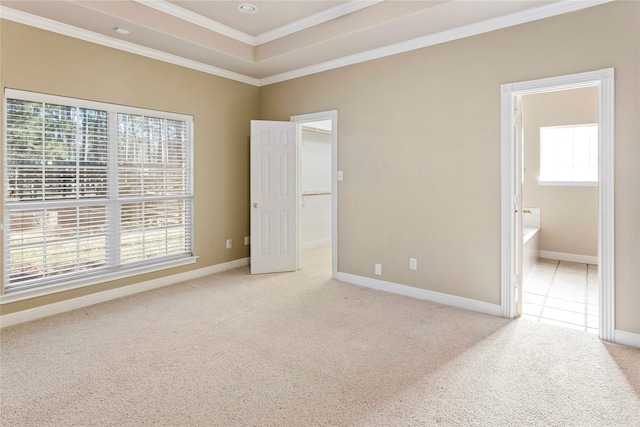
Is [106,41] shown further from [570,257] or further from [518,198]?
[570,257]

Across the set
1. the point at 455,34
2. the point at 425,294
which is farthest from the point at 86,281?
the point at 455,34

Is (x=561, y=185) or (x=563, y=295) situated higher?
(x=561, y=185)

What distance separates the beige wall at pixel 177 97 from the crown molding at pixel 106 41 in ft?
0.16

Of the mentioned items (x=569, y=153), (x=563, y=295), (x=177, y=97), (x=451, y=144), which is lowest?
(x=563, y=295)

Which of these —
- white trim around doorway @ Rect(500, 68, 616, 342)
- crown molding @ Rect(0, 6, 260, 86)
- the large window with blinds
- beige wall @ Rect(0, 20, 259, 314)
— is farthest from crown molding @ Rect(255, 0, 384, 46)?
white trim around doorway @ Rect(500, 68, 616, 342)

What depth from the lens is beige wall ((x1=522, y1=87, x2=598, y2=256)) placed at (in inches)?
202

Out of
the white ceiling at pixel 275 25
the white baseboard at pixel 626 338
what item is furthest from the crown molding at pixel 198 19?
the white baseboard at pixel 626 338

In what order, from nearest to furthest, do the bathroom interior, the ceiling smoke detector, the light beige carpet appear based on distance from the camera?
the light beige carpet
the ceiling smoke detector
the bathroom interior

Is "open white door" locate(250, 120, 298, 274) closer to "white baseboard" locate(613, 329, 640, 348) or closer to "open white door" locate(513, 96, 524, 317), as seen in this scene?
"open white door" locate(513, 96, 524, 317)

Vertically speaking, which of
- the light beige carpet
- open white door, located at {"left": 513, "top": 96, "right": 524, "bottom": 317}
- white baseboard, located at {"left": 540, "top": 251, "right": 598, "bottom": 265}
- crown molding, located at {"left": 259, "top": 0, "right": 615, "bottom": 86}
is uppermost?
crown molding, located at {"left": 259, "top": 0, "right": 615, "bottom": 86}

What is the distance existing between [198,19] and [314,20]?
1.18 m

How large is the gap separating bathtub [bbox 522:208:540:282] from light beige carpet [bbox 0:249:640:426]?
1.69 metres

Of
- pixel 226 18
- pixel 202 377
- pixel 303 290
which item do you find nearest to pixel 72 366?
pixel 202 377

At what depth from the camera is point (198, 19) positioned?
361 centimetres
